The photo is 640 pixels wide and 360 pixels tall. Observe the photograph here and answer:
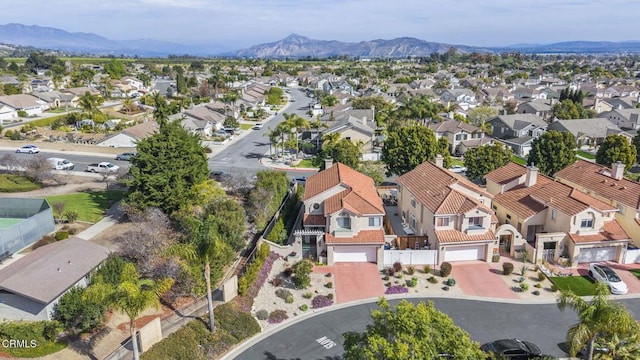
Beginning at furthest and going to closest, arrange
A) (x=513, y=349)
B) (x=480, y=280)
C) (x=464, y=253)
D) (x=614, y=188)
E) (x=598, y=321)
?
(x=614, y=188), (x=464, y=253), (x=480, y=280), (x=513, y=349), (x=598, y=321)

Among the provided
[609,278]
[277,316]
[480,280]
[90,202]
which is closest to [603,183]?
[609,278]

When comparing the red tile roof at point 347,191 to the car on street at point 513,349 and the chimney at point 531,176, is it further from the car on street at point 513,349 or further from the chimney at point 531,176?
the chimney at point 531,176

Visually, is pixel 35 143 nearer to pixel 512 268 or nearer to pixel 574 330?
pixel 512 268

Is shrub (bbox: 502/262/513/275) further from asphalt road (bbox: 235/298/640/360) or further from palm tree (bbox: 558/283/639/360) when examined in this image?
palm tree (bbox: 558/283/639/360)

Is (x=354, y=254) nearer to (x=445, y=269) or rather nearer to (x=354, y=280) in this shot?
(x=354, y=280)

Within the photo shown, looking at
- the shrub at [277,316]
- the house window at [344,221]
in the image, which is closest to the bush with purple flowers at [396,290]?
the house window at [344,221]

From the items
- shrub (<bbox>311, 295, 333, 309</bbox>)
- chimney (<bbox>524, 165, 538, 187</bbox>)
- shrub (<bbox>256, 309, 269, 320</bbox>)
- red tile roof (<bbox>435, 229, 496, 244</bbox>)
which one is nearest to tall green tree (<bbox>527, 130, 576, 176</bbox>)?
chimney (<bbox>524, 165, 538, 187</bbox>)
